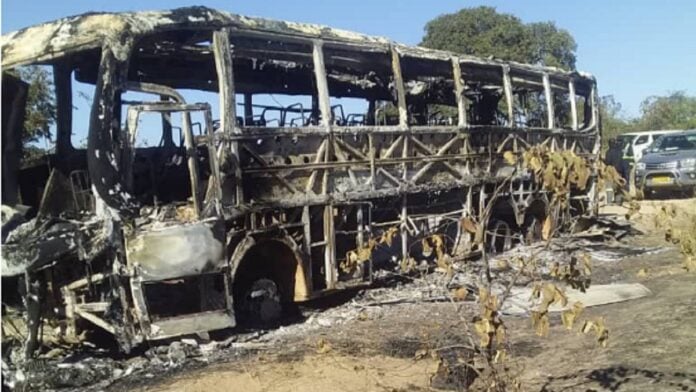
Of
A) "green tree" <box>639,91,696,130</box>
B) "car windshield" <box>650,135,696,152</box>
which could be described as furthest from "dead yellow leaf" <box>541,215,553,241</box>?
"green tree" <box>639,91,696,130</box>

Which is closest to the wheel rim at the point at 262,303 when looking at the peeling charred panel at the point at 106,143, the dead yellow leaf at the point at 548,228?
the peeling charred panel at the point at 106,143

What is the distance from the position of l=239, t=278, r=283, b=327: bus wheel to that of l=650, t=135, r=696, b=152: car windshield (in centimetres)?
1661

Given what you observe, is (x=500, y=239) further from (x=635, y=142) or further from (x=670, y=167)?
(x=635, y=142)

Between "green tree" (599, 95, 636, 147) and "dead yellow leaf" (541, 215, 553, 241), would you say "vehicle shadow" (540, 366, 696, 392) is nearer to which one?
"dead yellow leaf" (541, 215, 553, 241)

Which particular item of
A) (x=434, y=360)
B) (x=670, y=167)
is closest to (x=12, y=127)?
(x=434, y=360)

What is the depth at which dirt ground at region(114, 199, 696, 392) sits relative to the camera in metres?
5.76

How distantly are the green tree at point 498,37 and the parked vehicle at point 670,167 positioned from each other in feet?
41.4

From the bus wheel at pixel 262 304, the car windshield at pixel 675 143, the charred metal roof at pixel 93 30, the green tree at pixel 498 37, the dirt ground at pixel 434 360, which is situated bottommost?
the dirt ground at pixel 434 360

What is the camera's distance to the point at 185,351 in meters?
7.27

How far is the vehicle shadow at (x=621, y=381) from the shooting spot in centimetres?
538

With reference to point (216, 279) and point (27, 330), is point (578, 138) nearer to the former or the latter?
point (216, 279)

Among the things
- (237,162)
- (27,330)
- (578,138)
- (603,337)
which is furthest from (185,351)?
(578,138)

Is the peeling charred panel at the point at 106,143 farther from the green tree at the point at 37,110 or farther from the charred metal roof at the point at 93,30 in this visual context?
the green tree at the point at 37,110

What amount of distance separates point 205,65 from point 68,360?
13.4ft
